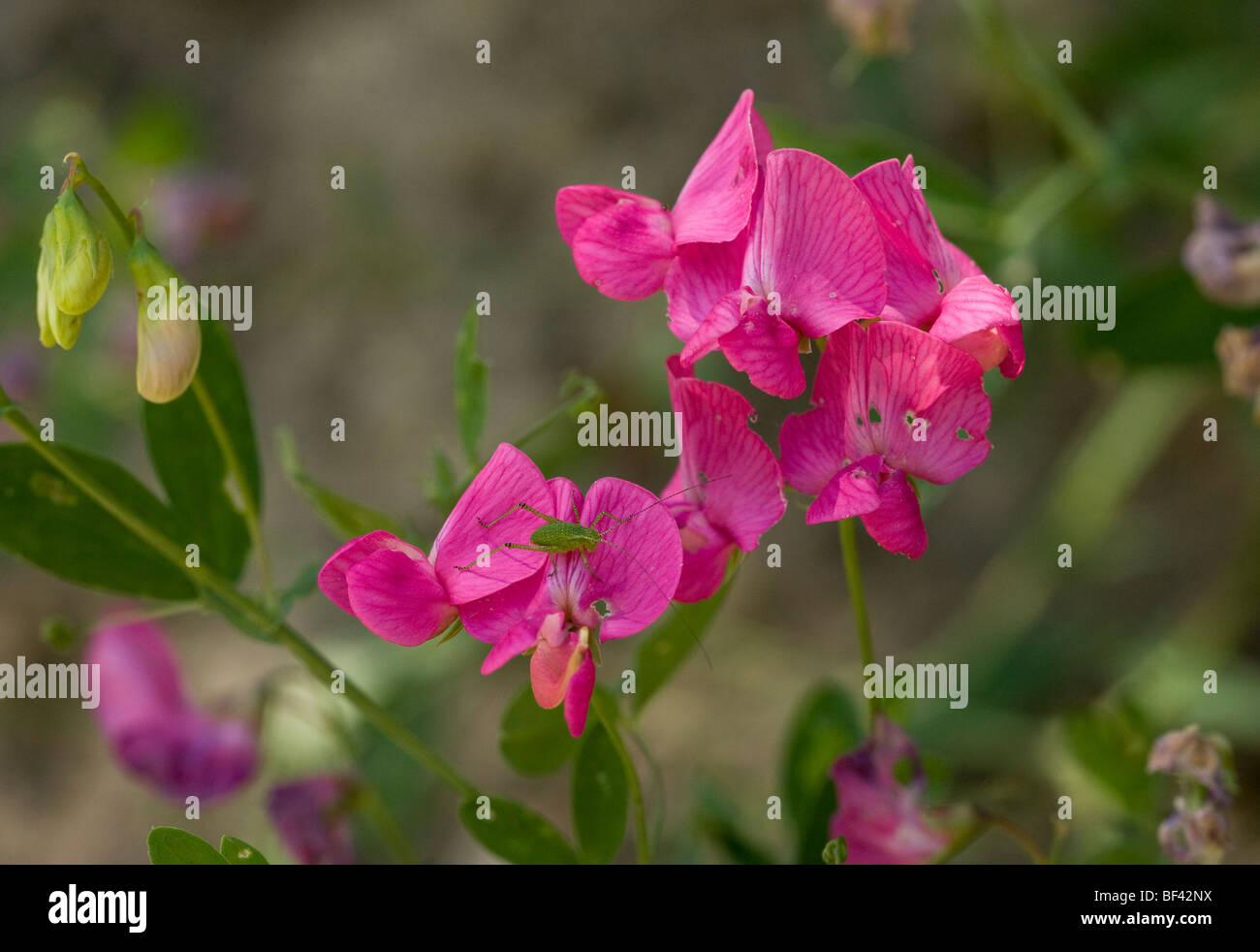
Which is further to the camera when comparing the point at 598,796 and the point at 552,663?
the point at 598,796

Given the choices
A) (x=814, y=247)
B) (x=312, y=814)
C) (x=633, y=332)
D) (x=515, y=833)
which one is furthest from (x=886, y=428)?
(x=633, y=332)

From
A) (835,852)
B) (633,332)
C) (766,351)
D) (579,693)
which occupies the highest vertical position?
(633,332)

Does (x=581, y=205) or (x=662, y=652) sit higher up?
(x=581, y=205)

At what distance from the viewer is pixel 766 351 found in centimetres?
77

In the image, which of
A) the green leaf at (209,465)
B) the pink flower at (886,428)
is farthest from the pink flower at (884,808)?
the green leaf at (209,465)

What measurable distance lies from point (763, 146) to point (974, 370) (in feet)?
0.76

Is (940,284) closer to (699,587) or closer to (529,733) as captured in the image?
(699,587)

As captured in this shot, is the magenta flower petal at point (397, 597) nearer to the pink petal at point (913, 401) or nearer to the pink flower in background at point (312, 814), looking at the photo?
the pink petal at point (913, 401)

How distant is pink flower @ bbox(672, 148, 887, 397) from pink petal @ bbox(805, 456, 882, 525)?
2.5 inches

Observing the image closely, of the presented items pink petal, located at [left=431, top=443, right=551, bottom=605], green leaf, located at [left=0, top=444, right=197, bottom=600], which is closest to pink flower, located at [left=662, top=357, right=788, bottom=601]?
pink petal, located at [left=431, top=443, right=551, bottom=605]

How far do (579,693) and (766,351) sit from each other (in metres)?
0.25

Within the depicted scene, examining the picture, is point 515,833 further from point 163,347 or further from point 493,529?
point 163,347
